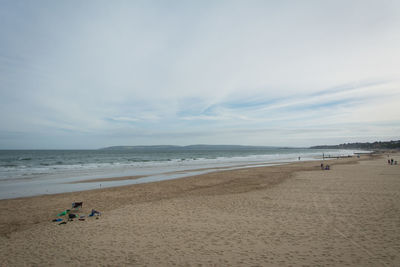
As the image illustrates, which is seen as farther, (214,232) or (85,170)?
(85,170)

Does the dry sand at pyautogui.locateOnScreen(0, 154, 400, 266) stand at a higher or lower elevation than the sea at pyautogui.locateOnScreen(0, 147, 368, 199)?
higher

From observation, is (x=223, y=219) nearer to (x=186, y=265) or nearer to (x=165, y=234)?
(x=165, y=234)

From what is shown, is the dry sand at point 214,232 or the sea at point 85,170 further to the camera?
the sea at point 85,170

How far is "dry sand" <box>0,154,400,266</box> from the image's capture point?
5.41 meters

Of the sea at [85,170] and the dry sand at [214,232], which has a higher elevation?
the dry sand at [214,232]

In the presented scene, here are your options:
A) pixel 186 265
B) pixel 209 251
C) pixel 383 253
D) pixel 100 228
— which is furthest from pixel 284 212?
pixel 100 228

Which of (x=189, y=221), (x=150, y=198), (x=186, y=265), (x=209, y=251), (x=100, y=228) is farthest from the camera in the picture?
(x=150, y=198)

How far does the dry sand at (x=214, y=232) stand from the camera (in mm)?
5406

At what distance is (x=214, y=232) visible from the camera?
23.1 feet

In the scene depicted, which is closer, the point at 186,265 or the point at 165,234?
the point at 186,265

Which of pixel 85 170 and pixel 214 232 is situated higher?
pixel 214 232

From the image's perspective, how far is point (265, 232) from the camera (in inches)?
272

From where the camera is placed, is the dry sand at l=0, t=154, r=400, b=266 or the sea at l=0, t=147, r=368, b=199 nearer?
the dry sand at l=0, t=154, r=400, b=266

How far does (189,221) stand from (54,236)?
461 cm
